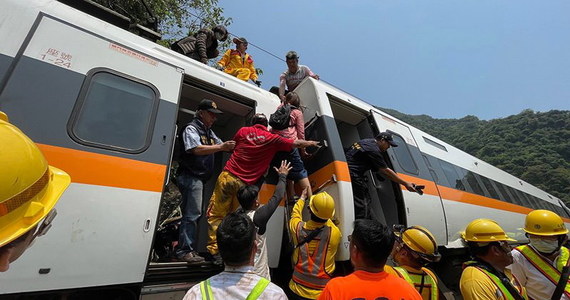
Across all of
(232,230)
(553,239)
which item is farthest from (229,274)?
(553,239)

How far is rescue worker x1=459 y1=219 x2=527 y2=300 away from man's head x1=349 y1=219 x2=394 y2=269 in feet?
2.64

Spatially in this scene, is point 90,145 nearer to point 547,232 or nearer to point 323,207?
point 323,207

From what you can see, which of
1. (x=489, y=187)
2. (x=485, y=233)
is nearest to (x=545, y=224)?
(x=485, y=233)

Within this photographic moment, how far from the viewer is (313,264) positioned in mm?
2816

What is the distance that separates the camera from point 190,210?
9.43ft

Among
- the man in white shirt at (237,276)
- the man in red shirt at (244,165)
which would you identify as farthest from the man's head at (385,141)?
the man in white shirt at (237,276)

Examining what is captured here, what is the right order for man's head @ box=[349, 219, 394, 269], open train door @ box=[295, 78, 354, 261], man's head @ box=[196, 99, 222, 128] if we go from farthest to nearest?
1. open train door @ box=[295, 78, 354, 261]
2. man's head @ box=[196, 99, 222, 128]
3. man's head @ box=[349, 219, 394, 269]

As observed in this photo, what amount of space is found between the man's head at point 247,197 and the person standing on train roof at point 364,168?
1.66 metres

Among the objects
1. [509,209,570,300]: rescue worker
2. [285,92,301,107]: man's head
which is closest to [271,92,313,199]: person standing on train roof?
[285,92,301,107]: man's head

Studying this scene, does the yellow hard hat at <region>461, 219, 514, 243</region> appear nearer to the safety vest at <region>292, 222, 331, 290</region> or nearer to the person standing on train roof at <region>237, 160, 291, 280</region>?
the safety vest at <region>292, 222, 331, 290</region>

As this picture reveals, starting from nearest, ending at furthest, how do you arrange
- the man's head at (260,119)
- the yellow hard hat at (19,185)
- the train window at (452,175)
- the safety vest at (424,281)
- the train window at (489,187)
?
1. the yellow hard hat at (19,185)
2. the safety vest at (424,281)
3. the man's head at (260,119)
4. the train window at (452,175)
5. the train window at (489,187)

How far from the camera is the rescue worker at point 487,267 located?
1.92m

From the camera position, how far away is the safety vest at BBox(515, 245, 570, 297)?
269 cm

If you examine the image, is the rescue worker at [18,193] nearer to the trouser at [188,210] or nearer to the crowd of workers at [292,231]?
the crowd of workers at [292,231]
